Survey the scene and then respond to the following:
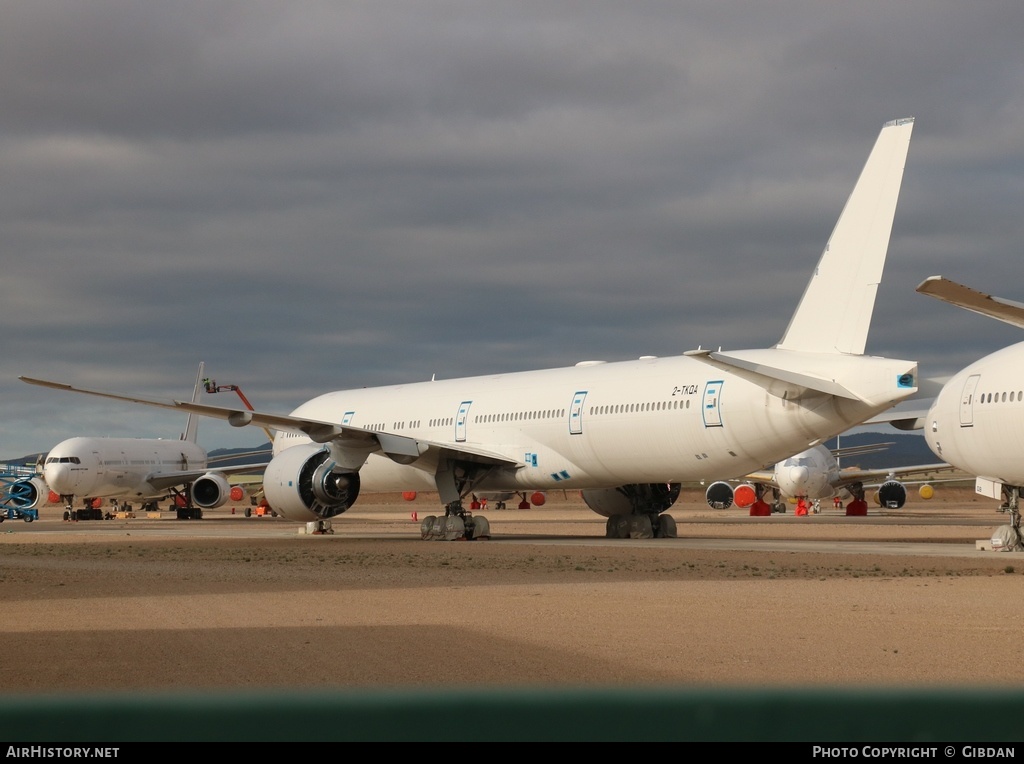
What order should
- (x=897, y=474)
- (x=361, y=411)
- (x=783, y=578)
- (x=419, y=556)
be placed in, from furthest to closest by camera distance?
(x=897, y=474) → (x=361, y=411) → (x=419, y=556) → (x=783, y=578)

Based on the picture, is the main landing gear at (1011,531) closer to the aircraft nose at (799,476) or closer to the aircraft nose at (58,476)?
the aircraft nose at (799,476)

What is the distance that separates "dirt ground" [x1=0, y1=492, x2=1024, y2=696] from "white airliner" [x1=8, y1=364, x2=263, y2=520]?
3468 cm

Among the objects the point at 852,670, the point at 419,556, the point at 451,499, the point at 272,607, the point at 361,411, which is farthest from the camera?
the point at 361,411

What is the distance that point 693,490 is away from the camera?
13038 centimetres

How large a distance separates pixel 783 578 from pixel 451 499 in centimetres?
1318

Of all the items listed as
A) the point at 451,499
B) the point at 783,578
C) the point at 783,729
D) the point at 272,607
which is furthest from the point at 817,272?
the point at 783,729

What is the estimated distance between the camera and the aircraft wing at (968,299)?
47.7ft

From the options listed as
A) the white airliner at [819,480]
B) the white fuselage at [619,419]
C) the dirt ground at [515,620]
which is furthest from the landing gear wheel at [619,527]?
the white airliner at [819,480]

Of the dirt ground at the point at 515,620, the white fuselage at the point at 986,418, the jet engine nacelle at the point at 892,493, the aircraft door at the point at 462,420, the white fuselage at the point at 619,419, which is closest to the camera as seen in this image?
the dirt ground at the point at 515,620

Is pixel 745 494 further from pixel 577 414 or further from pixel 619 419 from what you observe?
pixel 619 419

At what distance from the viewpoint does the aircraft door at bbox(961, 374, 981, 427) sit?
72.0 feet

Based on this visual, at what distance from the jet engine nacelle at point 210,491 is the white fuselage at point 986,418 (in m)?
39.7

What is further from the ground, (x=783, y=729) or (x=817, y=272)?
(x=817, y=272)
